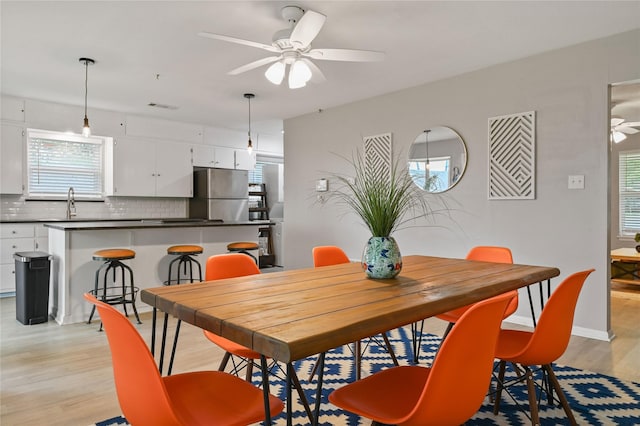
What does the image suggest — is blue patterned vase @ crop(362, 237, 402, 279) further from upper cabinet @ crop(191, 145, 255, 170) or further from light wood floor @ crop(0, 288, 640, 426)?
upper cabinet @ crop(191, 145, 255, 170)

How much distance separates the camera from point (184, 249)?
4.26m

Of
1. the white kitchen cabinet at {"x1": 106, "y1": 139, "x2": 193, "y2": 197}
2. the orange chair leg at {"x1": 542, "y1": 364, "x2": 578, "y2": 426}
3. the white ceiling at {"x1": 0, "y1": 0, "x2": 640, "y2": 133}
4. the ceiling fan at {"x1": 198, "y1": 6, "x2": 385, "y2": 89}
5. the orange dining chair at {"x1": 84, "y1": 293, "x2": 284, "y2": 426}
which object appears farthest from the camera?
the white kitchen cabinet at {"x1": 106, "y1": 139, "x2": 193, "y2": 197}

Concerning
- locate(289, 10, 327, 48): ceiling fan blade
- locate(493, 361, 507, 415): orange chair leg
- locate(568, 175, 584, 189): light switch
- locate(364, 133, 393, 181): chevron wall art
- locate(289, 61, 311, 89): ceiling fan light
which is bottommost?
locate(493, 361, 507, 415): orange chair leg

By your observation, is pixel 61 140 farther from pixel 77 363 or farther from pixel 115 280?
pixel 77 363

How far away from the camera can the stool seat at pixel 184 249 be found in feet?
13.8

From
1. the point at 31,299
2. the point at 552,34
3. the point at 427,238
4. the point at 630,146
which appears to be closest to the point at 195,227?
the point at 31,299

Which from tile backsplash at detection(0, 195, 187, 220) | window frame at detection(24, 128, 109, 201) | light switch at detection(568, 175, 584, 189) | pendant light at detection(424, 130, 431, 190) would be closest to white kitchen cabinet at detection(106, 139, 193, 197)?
window frame at detection(24, 128, 109, 201)

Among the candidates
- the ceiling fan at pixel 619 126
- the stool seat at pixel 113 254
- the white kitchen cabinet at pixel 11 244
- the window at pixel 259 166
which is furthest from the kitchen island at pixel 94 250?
the ceiling fan at pixel 619 126

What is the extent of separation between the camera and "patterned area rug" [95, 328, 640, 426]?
2104mm

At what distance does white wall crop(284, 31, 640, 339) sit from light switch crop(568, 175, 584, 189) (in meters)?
0.04

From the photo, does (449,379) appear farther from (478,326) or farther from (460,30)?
(460,30)

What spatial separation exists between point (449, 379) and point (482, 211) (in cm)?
332

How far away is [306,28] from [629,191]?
260 inches

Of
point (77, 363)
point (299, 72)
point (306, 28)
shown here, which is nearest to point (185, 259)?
point (77, 363)
